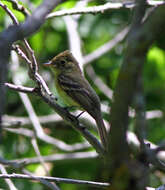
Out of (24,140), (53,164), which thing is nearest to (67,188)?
(53,164)

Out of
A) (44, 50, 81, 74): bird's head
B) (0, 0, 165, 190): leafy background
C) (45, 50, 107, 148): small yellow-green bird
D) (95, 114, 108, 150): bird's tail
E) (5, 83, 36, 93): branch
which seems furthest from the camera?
(0, 0, 165, 190): leafy background

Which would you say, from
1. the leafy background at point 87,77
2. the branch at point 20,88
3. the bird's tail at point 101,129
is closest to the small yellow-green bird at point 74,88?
the bird's tail at point 101,129

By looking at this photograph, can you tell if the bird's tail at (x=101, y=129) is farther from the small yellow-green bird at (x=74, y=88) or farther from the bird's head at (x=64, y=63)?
the bird's head at (x=64, y=63)

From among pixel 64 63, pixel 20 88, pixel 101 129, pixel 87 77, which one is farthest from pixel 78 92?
pixel 20 88

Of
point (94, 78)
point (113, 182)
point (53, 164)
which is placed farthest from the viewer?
point (94, 78)

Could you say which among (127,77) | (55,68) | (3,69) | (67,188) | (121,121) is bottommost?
(67,188)

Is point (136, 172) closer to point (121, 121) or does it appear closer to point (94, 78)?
point (121, 121)

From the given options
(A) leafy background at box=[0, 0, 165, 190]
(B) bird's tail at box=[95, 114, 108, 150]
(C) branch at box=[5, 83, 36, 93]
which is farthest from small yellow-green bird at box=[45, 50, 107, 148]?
(C) branch at box=[5, 83, 36, 93]

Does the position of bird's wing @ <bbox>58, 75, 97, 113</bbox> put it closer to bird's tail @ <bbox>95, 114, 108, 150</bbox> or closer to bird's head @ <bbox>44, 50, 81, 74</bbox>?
bird's head @ <bbox>44, 50, 81, 74</bbox>

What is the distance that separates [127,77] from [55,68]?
4.95 meters

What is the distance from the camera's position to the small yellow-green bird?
6074 millimetres

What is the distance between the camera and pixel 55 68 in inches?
277

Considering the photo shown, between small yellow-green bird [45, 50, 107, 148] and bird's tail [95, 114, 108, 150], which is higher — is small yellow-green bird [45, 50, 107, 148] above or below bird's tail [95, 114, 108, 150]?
above

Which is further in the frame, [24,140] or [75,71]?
[24,140]
